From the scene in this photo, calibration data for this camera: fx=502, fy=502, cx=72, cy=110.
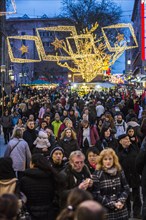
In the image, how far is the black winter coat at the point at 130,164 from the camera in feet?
27.6

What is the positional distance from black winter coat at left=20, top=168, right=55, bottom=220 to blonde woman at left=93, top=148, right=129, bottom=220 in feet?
1.80

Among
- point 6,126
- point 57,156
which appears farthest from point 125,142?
point 6,126

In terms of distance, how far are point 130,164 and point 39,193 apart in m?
3.05

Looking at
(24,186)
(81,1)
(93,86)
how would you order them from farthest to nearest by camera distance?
(81,1)
(93,86)
(24,186)

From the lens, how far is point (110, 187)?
5.91m

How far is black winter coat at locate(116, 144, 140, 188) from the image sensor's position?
842 cm

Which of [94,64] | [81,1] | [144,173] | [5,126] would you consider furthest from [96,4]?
[144,173]

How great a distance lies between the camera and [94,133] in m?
12.2

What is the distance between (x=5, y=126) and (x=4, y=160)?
14.3 meters

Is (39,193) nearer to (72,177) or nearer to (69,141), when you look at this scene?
(72,177)

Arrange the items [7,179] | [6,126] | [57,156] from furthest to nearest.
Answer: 1. [6,126]
2. [57,156]
3. [7,179]

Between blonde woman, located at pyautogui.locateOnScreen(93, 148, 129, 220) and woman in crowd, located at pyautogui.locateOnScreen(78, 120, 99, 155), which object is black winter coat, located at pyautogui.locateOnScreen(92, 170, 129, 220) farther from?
woman in crowd, located at pyautogui.locateOnScreen(78, 120, 99, 155)

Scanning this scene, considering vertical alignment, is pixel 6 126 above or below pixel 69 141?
above

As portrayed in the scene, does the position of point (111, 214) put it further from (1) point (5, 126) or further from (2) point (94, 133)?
(1) point (5, 126)
